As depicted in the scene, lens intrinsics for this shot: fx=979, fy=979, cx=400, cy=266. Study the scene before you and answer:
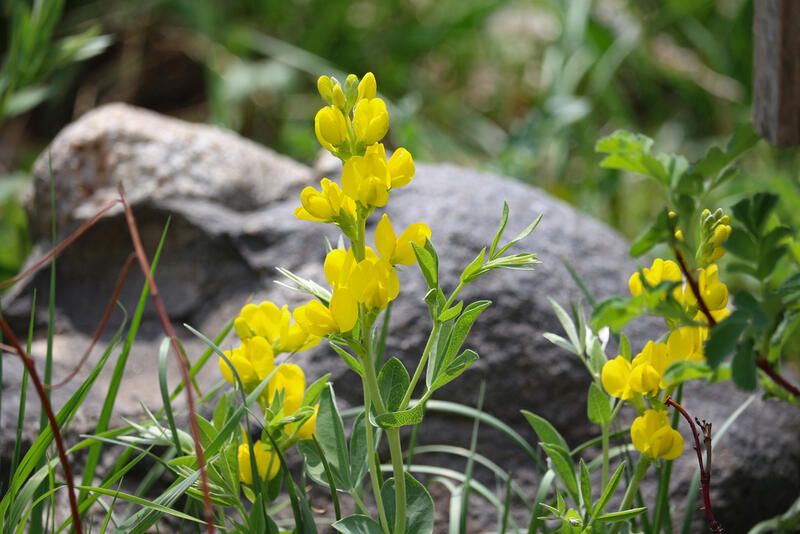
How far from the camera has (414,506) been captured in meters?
1.08

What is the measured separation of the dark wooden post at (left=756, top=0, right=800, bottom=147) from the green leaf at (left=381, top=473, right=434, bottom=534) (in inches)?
24.0

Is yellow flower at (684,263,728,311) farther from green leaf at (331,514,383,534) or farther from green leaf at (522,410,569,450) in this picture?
green leaf at (331,514,383,534)

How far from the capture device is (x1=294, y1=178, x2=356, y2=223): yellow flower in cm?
96

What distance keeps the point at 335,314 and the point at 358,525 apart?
236mm

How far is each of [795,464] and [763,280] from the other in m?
0.91

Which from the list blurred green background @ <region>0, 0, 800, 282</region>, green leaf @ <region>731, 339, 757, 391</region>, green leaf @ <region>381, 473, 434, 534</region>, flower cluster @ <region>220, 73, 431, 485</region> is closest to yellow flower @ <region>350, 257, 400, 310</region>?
flower cluster @ <region>220, 73, 431, 485</region>

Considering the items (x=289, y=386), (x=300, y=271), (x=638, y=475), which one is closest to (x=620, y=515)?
(x=638, y=475)

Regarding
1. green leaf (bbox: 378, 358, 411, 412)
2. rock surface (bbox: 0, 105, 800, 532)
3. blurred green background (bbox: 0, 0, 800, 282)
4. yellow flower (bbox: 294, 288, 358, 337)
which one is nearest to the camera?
yellow flower (bbox: 294, 288, 358, 337)

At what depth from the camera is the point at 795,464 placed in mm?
1663

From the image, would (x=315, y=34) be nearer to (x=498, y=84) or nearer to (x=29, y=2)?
(x=498, y=84)

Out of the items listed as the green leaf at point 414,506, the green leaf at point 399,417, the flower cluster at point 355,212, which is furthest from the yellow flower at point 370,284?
the green leaf at point 414,506

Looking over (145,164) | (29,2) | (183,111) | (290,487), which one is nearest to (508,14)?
(183,111)

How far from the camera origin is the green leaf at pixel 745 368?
832mm

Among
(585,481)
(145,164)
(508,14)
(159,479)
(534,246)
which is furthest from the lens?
(508,14)
